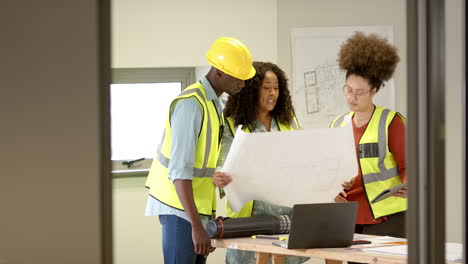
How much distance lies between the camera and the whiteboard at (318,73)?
4648 mm

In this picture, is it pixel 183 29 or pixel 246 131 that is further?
pixel 183 29

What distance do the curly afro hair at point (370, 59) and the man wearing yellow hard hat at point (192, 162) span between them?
74 centimetres

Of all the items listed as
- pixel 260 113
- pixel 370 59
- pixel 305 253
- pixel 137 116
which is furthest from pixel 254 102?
pixel 137 116

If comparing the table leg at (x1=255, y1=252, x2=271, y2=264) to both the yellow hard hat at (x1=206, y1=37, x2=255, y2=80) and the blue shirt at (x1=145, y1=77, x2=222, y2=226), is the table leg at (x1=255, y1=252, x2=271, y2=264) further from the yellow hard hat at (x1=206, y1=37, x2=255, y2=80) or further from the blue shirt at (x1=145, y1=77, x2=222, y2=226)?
the yellow hard hat at (x1=206, y1=37, x2=255, y2=80)

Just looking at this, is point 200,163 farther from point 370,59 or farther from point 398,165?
point 370,59

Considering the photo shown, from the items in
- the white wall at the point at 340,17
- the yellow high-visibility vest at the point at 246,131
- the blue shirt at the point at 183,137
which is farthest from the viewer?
the white wall at the point at 340,17

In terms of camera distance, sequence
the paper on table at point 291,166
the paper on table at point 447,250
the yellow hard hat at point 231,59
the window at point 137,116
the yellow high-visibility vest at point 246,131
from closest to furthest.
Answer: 1. the paper on table at point 447,250
2. the paper on table at point 291,166
3. the yellow hard hat at point 231,59
4. the yellow high-visibility vest at point 246,131
5. the window at point 137,116

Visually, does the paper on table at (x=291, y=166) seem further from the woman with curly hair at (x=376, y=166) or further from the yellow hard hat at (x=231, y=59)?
the yellow hard hat at (x=231, y=59)

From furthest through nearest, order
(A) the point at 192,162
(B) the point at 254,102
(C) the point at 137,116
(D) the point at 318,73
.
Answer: (D) the point at 318,73, (C) the point at 137,116, (B) the point at 254,102, (A) the point at 192,162

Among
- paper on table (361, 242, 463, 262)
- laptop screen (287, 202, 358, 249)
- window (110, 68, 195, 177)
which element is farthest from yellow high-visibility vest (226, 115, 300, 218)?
window (110, 68, 195, 177)

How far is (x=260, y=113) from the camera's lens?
11.2 feet

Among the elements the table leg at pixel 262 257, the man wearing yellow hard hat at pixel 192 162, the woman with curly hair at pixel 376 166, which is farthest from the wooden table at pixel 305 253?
the woman with curly hair at pixel 376 166

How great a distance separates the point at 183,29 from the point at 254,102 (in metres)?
1.20

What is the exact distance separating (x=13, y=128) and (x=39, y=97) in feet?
0.23
